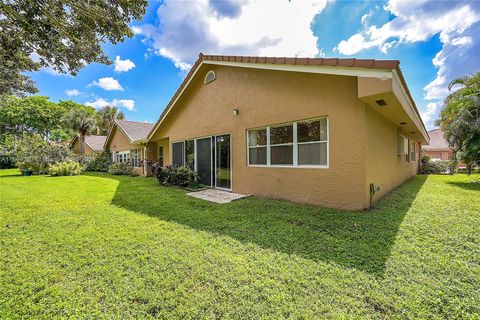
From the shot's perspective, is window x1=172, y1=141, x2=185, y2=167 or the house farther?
window x1=172, y1=141, x2=185, y2=167

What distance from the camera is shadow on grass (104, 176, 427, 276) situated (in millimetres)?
3584

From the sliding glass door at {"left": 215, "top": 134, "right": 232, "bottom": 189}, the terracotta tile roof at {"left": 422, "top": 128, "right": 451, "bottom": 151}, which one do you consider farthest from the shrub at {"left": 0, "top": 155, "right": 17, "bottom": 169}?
the terracotta tile roof at {"left": 422, "top": 128, "right": 451, "bottom": 151}

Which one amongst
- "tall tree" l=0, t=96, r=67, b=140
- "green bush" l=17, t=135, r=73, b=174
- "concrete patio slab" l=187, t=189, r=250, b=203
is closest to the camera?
"concrete patio slab" l=187, t=189, r=250, b=203

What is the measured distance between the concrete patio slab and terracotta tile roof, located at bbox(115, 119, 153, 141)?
457 inches

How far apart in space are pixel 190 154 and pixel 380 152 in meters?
8.62

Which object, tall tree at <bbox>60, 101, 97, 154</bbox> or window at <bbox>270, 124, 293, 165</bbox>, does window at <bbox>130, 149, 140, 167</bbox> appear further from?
window at <bbox>270, 124, 293, 165</bbox>

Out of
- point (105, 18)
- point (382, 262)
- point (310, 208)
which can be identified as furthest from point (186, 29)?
point (382, 262)

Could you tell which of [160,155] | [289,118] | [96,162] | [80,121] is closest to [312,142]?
[289,118]

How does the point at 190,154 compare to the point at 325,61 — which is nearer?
the point at 325,61

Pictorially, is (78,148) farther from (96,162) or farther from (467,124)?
(467,124)

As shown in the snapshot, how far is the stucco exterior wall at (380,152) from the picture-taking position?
5.91m

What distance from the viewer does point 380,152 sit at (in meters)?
7.03

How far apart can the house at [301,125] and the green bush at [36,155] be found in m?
14.7

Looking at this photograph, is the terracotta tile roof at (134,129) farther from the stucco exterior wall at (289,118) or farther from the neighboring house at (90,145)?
the stucco exterior wall at (289,118)
